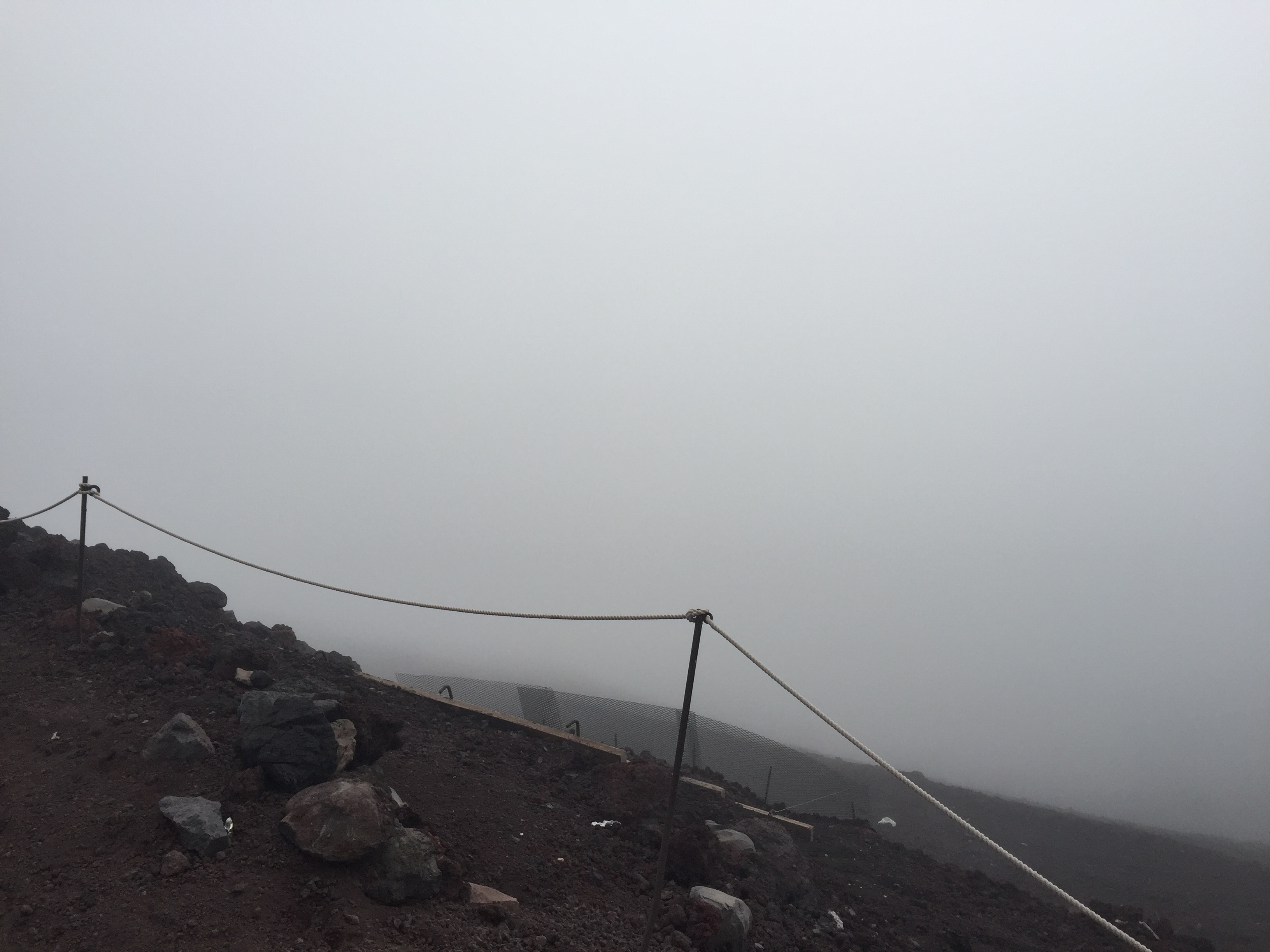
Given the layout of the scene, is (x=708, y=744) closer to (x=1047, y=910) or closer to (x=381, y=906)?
(x=1047, y=910)

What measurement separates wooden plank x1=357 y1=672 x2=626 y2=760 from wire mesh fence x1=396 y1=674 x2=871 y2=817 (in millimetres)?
1310

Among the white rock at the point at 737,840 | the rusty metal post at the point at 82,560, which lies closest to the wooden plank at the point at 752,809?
the white rock at the point at 737,840

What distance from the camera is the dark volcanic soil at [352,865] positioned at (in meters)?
3.61

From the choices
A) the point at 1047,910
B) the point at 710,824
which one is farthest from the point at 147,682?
the point at 1047,910

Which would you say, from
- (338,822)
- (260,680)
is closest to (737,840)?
(338,822)

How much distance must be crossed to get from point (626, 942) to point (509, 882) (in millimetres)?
828

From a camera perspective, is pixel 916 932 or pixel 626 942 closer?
pixel 626 942

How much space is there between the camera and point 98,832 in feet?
13.1

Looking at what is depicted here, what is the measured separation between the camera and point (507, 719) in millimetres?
7285

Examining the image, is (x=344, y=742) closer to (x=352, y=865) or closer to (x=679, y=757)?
(x=352, y=865)

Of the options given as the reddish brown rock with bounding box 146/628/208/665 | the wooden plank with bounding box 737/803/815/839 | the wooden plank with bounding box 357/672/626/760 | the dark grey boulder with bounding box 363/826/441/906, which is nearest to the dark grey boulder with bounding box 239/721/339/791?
the dark grey boulder with bounding box 363/826/441/906

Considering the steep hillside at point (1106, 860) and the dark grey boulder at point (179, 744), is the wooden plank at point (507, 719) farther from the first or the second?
the steep hillside at point (1106, 860)

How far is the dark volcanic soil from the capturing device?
11.8 ft

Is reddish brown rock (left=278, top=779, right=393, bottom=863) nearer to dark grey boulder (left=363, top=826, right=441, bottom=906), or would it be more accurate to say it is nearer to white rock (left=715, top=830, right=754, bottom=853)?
dark grey boulder (left=363, top=826, right=441, bottom=906)
